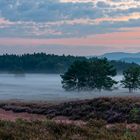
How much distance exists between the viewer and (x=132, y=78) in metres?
88.9

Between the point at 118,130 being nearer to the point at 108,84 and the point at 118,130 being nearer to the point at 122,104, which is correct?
the point at 122,104

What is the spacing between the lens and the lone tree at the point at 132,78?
85.5 m

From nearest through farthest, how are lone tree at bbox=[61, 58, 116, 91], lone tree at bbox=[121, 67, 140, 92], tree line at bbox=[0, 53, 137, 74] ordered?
lone tree at bbox=[121, 67, 140, 92], lone tree at bbox=[61, 58, 116, 91], tree line at bbox=[0, 53, 137, 74]

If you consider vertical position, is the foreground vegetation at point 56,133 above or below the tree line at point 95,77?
above

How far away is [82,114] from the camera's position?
3600 cm

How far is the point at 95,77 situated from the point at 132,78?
850 cm

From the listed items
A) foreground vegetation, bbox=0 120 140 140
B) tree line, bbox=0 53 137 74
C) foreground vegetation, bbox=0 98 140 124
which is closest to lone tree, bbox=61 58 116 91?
foreground vegetation, bbox=0 98 140 124

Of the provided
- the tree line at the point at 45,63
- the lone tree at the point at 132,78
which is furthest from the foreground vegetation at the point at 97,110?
the tree line at the point at 45,63

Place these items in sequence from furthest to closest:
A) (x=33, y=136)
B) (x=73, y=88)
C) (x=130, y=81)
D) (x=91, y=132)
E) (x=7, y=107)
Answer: (x=73, y=88) → (x=130, y=81) → (x=7, y=107) → (x=91, y=132) → (x=33, y=136)

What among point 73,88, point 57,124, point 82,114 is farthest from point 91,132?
point 73,88

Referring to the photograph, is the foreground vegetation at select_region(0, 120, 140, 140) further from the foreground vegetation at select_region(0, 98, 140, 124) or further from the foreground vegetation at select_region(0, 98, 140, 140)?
the foreground vegetation at select_region(0, 98, 140, 124)

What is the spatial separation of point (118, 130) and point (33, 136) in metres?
4.92

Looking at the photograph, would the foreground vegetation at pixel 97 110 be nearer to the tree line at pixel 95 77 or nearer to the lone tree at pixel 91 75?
the tree line at pixel 95 77

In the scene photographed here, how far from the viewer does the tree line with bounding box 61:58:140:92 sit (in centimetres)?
8909
